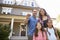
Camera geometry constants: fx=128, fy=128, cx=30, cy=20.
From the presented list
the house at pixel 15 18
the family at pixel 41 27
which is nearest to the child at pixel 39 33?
the family at pixel 41 27

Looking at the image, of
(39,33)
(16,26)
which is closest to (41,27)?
(39,33)

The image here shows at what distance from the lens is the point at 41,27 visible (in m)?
1.74

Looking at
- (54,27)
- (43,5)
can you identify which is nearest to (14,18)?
(43,5)

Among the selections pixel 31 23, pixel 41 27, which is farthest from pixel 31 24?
pixel 41 27

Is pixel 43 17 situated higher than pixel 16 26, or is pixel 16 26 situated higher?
pixel 43 17

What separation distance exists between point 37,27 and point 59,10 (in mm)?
433

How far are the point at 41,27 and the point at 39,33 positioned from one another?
9 cm

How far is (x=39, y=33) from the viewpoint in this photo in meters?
1.72

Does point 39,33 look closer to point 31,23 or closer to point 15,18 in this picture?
point 31,23

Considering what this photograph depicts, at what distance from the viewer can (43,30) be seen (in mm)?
1746

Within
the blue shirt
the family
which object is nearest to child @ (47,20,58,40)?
the family

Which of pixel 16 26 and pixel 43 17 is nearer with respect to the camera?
pixel 16 26

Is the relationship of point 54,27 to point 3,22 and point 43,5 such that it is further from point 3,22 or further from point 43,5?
point 3,22

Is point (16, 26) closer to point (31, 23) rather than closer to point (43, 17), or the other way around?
point (31, 23)
